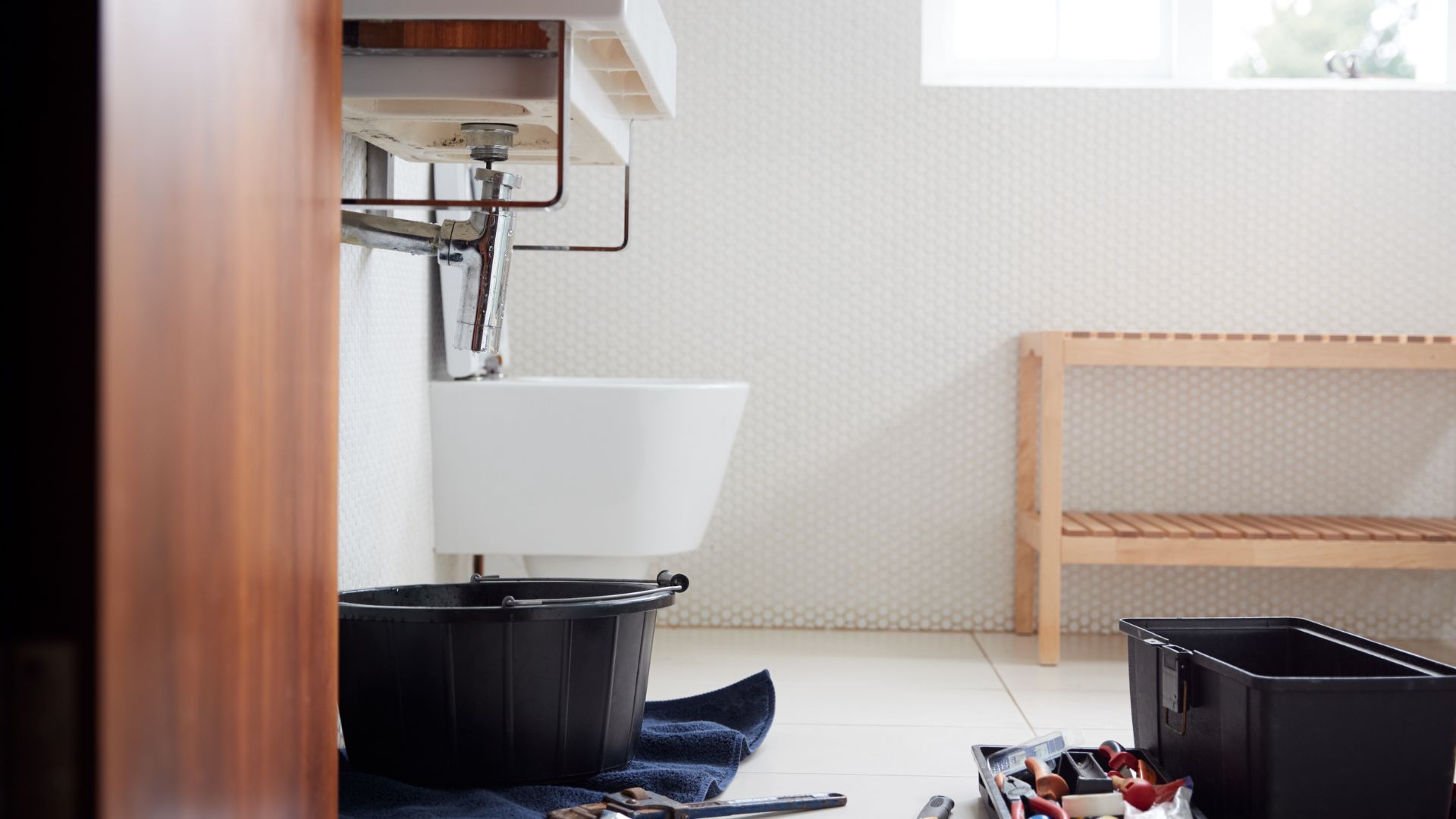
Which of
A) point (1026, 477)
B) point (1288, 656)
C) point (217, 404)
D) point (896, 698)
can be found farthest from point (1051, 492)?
point (217, 404)

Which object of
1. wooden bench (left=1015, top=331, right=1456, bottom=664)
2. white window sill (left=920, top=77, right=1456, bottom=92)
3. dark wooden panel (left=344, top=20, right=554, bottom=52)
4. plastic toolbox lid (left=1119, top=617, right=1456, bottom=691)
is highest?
white window sill (left=920, top=77, right=1456, bottom=92)

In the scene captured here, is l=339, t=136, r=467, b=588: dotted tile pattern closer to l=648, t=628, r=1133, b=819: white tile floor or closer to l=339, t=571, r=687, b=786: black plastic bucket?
l=339, t=571, r=687, b=786: black plastic bucket

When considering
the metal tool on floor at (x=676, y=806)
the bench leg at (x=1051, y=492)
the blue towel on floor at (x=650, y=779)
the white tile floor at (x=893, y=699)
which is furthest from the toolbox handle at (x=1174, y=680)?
the bench leg at (x=1051, y=492)

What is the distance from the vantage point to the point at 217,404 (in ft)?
2.30

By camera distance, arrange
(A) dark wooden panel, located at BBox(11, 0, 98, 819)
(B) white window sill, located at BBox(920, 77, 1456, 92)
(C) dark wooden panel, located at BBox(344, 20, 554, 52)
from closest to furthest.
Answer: (A) dark wooden panel, located at BBox(11, 0, 98, 819), (C) dark wooden panel, located at BBox(344, 20, 554, 52), (B) white window sill, located at BBox(920, 77, 1456, 92)

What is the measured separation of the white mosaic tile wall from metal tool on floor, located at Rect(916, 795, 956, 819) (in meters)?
1.18

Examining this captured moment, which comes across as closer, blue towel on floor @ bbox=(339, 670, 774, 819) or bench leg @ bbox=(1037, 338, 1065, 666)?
blue towel on floor @ bbox=(339, 670, 774, 819)

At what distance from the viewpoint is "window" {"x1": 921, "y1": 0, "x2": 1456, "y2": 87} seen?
2594 mm

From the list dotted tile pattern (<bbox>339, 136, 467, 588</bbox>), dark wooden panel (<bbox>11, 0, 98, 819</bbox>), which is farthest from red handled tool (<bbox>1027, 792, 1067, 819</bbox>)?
dark wooden panel (<bbox>11, 0, 98, 819</bbox>)

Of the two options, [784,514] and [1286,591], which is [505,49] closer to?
[784,514]

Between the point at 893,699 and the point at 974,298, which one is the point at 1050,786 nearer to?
the point at 893,699

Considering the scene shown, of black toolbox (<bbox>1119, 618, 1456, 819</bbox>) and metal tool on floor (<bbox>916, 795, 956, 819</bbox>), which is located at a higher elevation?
black toolbox (<bbox>1119, 618, 1456, 819</bbox>)

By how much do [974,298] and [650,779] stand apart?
4.81ft

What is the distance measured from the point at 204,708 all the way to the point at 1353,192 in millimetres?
2523
